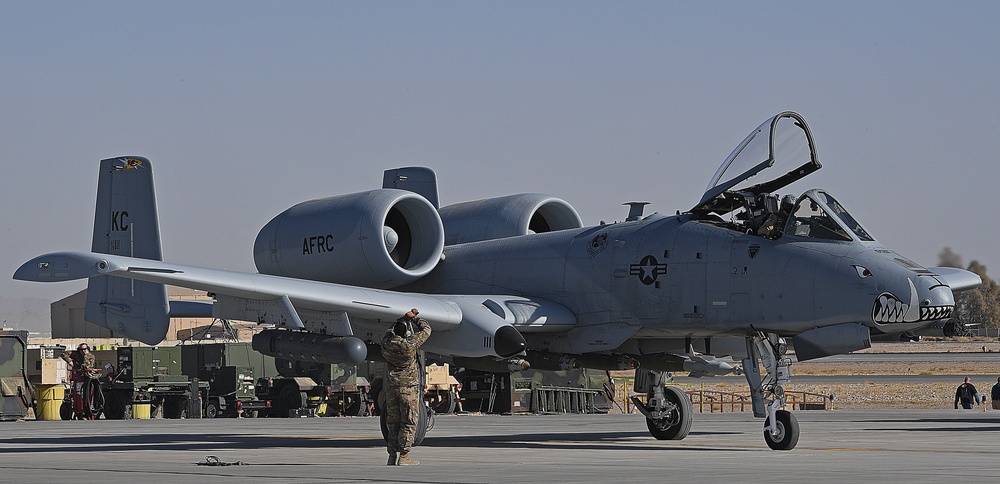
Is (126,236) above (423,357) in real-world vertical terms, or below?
above

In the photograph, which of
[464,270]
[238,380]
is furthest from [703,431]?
[238,380]

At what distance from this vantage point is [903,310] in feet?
47.5

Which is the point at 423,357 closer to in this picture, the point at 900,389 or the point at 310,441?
the point at 310,441

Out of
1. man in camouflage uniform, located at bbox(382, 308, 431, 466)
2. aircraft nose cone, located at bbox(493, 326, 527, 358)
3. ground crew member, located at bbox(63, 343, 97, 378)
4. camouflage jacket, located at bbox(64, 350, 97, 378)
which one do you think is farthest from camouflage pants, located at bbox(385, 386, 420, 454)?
camouflage jacket, located at bbox(64, 350, 97, 378)

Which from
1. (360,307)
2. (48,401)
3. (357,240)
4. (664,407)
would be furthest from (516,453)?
(48,401)

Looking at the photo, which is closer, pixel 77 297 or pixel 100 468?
pixel 100 468

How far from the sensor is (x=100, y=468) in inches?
494

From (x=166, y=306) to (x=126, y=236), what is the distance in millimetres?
1790

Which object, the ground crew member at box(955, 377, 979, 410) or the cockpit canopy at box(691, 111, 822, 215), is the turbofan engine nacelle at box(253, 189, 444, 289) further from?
the ground crew member at box(955, 377, 979, 410)

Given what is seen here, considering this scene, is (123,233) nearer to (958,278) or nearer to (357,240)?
(357,240)

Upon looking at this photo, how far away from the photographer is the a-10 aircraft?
15.0 metres

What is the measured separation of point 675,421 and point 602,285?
94.7 inches

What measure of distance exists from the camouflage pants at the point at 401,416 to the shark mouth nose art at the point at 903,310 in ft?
17.2

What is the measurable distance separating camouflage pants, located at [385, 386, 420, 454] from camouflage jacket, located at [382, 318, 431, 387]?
0.08 meters
